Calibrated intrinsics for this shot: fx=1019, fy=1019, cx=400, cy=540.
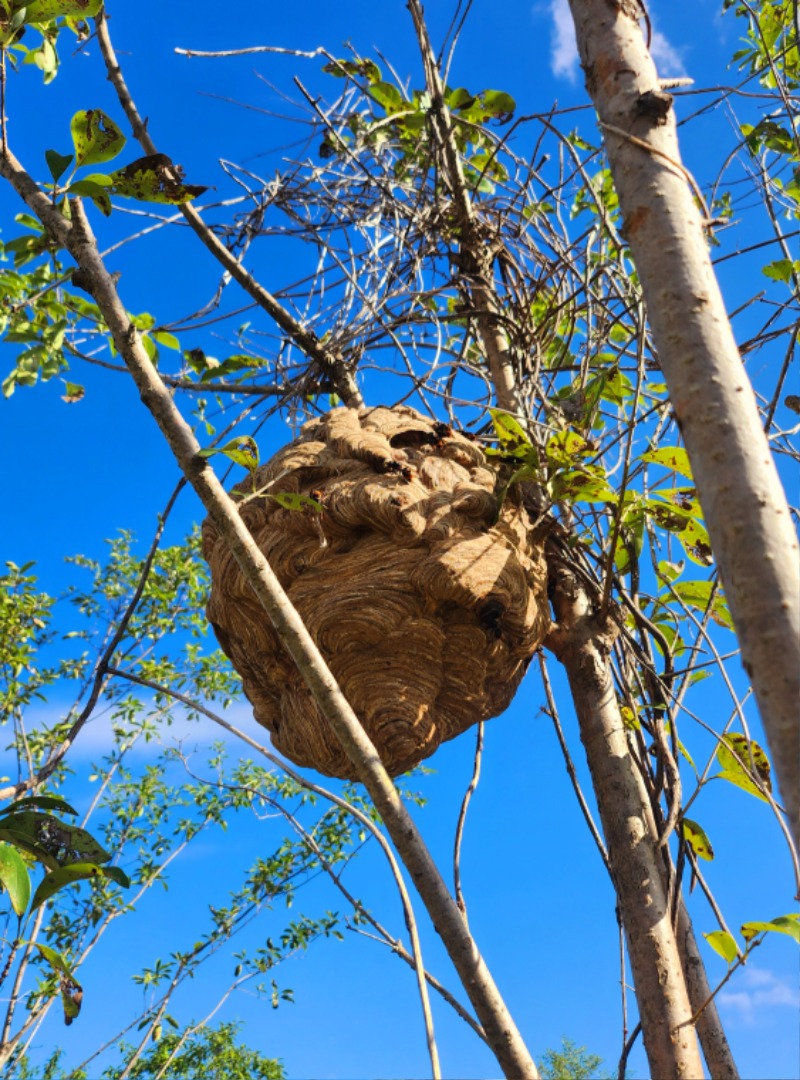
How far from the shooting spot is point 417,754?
2182 mm

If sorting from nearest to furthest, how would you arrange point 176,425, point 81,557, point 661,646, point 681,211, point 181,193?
point 681,211 → point 176,425 → point 181,193 → point 661,646 → point 81,557

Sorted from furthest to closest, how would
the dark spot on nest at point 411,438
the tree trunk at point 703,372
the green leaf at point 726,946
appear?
1. the dark spot on nest at point 411,438
2. the green leaf at point 726,946
3. the tree trunk at point 703,372

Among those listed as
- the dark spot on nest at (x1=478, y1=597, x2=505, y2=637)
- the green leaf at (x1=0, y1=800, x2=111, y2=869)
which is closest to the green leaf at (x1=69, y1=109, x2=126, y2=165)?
the dark spot on nest at (x1=478, y1=597, x2=505, y2=637)

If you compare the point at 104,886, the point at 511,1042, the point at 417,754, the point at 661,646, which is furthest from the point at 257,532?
the point at 104,886

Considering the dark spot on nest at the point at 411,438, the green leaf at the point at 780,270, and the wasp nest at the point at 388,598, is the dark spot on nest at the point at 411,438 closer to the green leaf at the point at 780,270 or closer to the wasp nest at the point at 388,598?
the wasp nest at the point at 388,598

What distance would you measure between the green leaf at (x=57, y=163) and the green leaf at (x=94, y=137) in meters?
0.02

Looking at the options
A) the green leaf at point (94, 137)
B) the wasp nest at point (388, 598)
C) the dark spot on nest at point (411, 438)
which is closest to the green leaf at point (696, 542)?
the wasp nest at point (388, 598)

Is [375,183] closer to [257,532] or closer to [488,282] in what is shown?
[488,282]

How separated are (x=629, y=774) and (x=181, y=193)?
5.07 ft

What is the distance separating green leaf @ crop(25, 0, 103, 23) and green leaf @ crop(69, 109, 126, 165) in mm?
188

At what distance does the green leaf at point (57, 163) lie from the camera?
187cm

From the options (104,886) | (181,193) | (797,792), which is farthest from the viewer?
(104,886)

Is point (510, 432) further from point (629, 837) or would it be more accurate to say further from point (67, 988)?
point (67, 988)

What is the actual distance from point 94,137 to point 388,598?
3.48 feet
